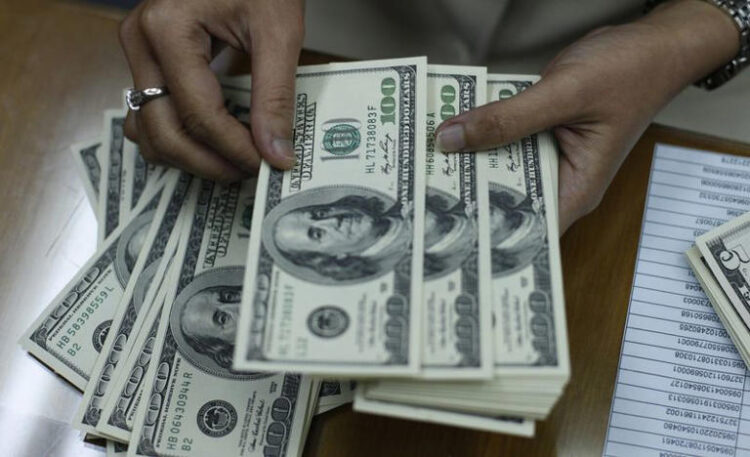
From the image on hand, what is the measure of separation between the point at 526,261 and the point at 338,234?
19cm

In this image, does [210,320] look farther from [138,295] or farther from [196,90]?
[196,90]

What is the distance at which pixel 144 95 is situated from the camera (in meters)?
0.77

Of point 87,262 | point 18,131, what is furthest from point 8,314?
point 18,131

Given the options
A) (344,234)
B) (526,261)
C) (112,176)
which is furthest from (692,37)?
(112,176)

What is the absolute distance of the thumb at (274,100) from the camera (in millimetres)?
703

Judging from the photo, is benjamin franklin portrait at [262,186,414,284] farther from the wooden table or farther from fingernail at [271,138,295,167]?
the wooden table

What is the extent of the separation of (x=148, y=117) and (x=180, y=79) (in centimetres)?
7

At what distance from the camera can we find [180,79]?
729 millimetres

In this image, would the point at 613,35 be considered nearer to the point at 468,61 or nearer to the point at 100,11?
the point at 468,61

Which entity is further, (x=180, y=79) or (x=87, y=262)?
(x=87, y=262)

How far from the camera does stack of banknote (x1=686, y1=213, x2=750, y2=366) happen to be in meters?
0.79

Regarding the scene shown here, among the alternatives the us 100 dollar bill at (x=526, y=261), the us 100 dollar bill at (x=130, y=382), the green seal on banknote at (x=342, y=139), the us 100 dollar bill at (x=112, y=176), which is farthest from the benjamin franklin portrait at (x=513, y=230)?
the us 100 dollar bill at (x=112, y=176)

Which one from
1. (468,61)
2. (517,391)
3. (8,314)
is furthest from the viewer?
(468,61)

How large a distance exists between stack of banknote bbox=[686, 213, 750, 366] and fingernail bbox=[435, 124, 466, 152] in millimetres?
336
